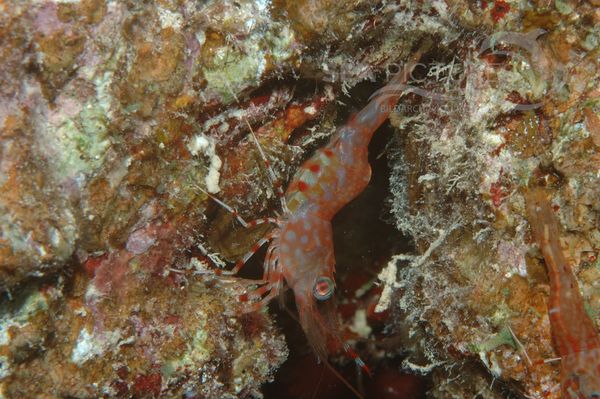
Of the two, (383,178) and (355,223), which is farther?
(355,223)

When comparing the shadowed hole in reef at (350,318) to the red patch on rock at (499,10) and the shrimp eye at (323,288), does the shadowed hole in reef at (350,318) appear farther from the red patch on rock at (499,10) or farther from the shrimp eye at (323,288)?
the red patch on rock at (499,10)

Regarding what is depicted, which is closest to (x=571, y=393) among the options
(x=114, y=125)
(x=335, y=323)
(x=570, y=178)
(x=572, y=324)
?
(x=572, y=324)

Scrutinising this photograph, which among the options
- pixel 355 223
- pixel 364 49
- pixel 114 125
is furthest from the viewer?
pixel 355 223

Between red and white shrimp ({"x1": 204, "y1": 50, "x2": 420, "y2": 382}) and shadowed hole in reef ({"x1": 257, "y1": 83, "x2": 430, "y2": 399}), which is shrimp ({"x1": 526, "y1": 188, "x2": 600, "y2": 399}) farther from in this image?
shadowed hole in reef ({"x1": 257, "y1": 83, "x2": 430, "y2": 399})

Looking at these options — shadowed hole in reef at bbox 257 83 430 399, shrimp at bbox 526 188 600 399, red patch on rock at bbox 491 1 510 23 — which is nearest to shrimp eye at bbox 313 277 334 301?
shadowed hole in reef at bbox 257 83 430 399

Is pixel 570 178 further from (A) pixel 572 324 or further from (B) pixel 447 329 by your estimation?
(B) pixel 447 329

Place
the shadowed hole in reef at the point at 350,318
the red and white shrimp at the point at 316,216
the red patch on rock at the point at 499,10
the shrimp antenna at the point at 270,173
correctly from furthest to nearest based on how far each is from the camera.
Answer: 1. the shadowed hole in reef at the point at 350,318
2. the red and white shrimp at the point at 316,216
3. the shrimp antenna at the point at 270,173
4. the red patch on rock at the point at 499,10

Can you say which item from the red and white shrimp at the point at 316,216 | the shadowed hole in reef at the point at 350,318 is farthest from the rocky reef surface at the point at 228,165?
the shadowed hole in reef at the point at 350,318
